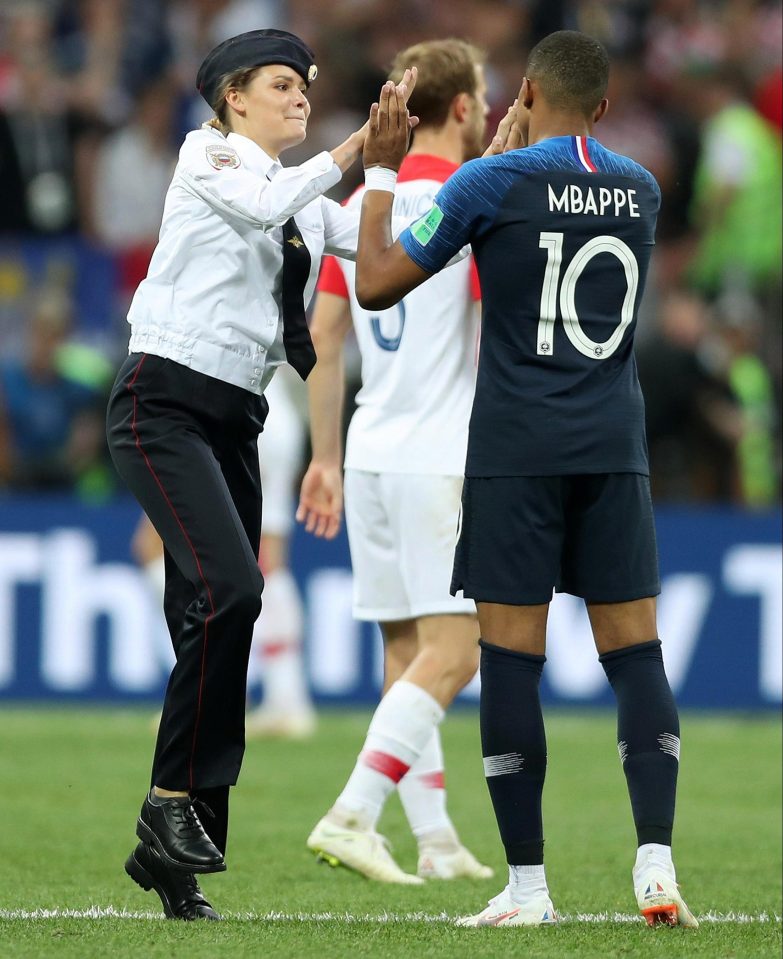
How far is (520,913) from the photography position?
4172 mm

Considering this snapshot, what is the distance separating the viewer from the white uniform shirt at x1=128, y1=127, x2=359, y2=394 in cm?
426

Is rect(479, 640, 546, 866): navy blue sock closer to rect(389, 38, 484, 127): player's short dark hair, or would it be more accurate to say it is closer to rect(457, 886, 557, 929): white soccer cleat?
rect(457, 886, 557, 929): white soccer cleat

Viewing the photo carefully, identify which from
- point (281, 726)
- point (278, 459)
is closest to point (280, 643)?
point (281, 726)

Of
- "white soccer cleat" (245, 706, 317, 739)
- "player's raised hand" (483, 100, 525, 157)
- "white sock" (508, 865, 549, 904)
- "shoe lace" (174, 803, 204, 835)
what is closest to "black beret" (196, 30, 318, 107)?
"player's raised hand" (483, 100, 525, 157)

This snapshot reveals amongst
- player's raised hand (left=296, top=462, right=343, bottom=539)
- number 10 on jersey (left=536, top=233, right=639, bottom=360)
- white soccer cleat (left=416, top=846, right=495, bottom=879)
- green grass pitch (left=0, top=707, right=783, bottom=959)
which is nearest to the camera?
green grass pitch (left=0, top=707, right=783, bottom=959)

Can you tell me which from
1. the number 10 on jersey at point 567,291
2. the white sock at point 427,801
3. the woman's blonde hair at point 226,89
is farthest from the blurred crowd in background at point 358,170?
the number 10 on jersey at point 567,291

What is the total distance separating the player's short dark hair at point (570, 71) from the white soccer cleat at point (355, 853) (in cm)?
227

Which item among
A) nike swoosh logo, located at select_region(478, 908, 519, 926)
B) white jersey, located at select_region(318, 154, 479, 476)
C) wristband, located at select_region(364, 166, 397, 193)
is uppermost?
wristband, located at select_region(364, 166, 397, 193)

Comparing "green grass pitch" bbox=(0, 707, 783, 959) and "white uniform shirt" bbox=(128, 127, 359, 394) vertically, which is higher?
"white uniform shirt" bbox=(128, 127, 359, 394)

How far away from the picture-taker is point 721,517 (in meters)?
9.91

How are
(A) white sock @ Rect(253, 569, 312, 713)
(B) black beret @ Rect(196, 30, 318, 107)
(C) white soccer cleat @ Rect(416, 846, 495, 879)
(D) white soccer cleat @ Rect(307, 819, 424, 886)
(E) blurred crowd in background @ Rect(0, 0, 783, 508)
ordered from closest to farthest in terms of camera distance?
1. (B) black beret @ Rect(196, 30, 318, 107)
2. (D) white soccer cleat @ Rect(307, 819, 424, 886)
3. (C) white soccer cleat @ Rect(416, 846, 495, 879)
4. (A) white sock @ Rect(253, 569, 312, 713)
5. (E) blurred crowd in background @ Rect(0, 0, 783, 508)

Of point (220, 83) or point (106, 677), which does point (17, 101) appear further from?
point (220, 83)

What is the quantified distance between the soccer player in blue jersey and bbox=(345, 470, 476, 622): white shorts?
1191 millimetres

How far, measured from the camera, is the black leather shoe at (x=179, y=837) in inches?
165
